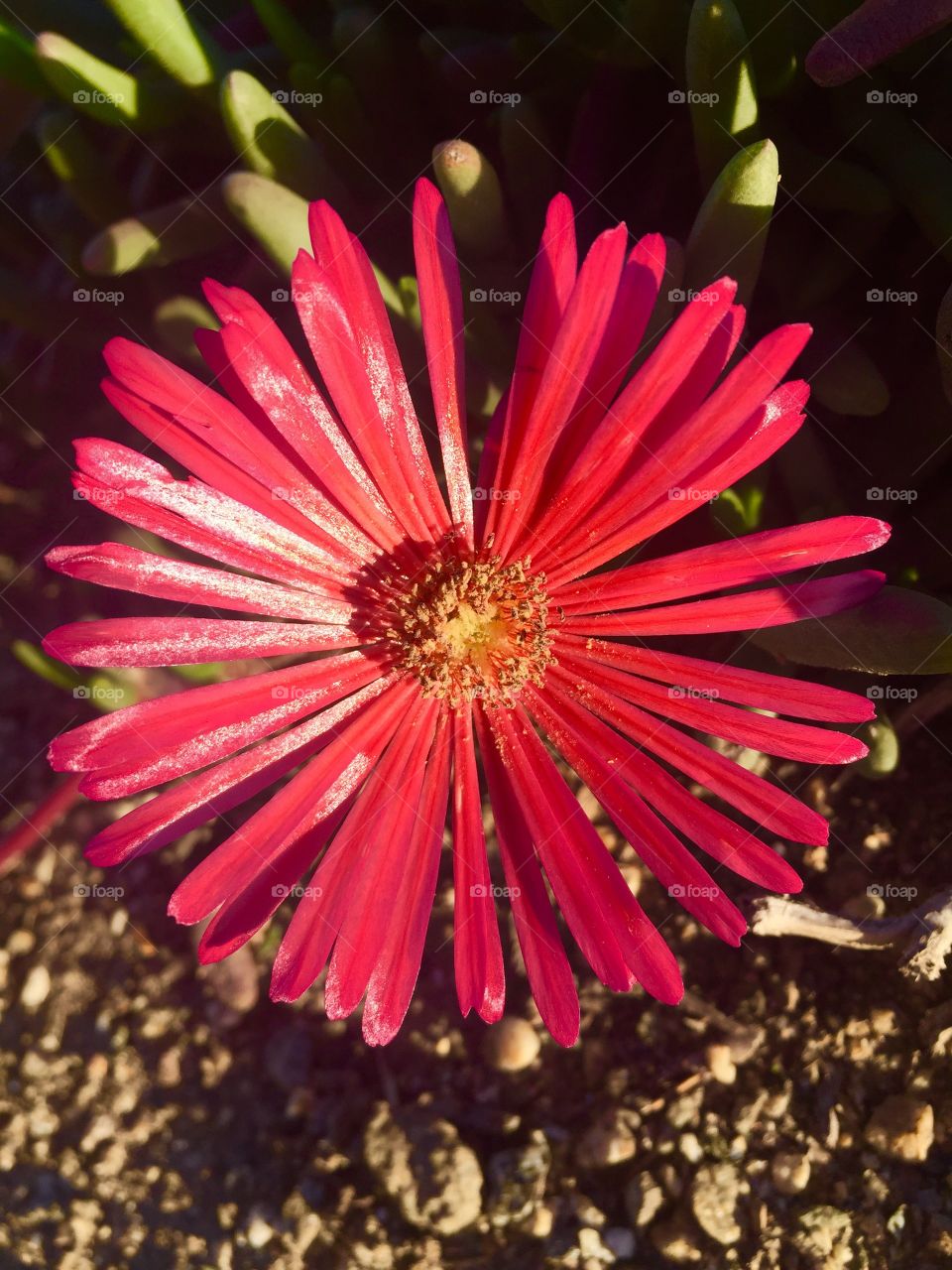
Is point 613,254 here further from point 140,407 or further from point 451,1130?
point 451,1130

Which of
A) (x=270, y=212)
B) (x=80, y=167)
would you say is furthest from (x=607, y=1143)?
(x=80, y=167)

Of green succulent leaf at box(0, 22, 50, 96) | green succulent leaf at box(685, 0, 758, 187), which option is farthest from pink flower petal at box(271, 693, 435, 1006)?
green succulent leaf at box(0, 22, 50, 96)

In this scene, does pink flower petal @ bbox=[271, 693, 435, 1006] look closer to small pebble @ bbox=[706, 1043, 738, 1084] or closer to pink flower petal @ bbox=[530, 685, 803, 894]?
pink flower petal @ bbox=[530, 685, 803, 894]

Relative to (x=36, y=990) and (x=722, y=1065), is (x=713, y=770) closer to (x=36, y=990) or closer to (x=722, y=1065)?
(x=722, y=1065)

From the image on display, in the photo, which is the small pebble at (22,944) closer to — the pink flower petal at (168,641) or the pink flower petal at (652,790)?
the pink flower petal at (168,641)

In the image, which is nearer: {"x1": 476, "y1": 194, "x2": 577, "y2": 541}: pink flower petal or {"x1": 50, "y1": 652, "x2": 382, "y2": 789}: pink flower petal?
{"x1": 476, "y1": 194, "x2": 577, "y2": 541}: pink flower petal

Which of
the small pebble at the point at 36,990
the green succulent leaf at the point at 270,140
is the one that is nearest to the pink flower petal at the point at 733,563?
the green succulent leaf at the point at 270,140
